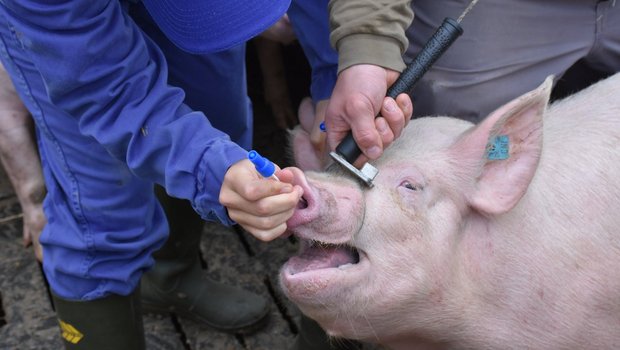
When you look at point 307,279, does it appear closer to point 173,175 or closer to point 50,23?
point 173,175

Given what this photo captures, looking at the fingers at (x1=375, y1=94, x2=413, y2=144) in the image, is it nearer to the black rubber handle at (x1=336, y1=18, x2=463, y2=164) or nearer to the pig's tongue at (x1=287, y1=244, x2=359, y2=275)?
the black rubber handle at (x1=336, y1=18, x2=463, y2=164)

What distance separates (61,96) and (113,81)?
0.12m

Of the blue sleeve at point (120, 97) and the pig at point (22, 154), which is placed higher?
the blue sleeve at point (120, 97)

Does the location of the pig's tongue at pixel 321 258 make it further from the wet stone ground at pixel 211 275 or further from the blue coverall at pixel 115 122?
the wet stone ground at pixel 211 275

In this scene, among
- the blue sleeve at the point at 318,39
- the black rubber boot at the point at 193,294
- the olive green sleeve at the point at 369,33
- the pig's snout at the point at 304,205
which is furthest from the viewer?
the black rubber boot at the point at 193,294

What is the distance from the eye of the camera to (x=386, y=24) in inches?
84.4

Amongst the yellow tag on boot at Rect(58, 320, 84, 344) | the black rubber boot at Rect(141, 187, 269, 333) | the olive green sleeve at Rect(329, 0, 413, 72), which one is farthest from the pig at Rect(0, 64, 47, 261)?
the olive green sleeve at Rect(329, 0, 413, 72)

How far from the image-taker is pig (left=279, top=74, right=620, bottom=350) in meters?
1.89

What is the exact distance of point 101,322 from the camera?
2361 millimetres

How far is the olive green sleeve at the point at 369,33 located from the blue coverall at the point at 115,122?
0.35m

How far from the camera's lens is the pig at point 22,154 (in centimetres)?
293

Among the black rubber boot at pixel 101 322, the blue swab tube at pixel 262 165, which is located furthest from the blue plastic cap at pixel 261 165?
the black rubber boot at pixel 101 322

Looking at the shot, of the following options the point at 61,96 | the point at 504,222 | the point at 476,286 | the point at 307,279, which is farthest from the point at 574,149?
the point at 61,96

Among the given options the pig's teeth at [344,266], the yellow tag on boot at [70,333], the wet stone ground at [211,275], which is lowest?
the wet stone ground at [211,275]
